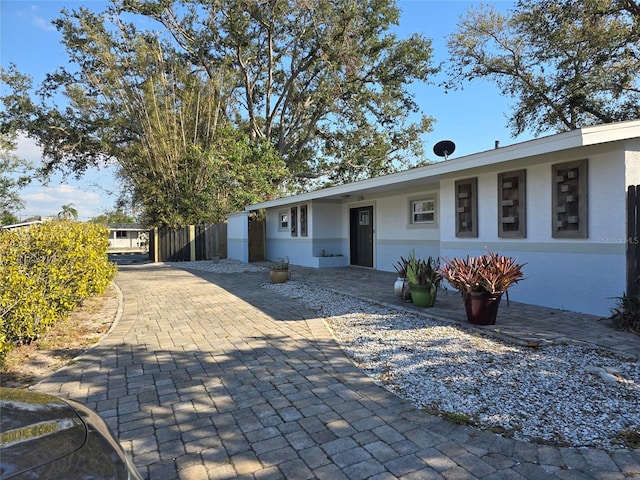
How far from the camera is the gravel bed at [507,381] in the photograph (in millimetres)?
2785

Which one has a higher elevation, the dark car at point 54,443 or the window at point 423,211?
the window at point 423,211

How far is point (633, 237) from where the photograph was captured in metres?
5.39

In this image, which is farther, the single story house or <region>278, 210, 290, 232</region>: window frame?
<region>278, 210, 290, 232</region>: window frame

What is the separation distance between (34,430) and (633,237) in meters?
6.71

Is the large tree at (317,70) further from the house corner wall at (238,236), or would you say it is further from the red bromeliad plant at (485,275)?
the red bromeliad plant at (485,275)

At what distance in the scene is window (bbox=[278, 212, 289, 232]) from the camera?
1630 centimetres

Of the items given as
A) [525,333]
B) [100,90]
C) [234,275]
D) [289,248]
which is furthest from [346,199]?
[100,90]

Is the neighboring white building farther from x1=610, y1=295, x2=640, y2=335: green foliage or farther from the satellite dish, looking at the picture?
x1=610, y1=295, x2=640, y2=335: green foliage

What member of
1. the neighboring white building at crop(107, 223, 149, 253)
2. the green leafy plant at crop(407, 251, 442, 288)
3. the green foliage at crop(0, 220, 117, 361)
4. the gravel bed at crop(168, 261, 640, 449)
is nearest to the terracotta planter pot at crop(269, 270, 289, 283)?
the green leafy plant at crop(407, 251, 442, 288)

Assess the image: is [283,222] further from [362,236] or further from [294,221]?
[362,236]

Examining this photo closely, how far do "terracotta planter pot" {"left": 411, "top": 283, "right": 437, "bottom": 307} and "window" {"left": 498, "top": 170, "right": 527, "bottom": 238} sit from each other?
1981mm

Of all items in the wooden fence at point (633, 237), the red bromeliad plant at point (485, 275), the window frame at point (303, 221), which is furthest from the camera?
the window frame at point (303, 221)

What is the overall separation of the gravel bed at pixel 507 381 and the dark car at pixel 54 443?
2448mm

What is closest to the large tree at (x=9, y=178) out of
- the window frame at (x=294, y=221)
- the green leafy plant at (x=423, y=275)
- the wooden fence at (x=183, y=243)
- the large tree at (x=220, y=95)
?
Result: the large tree at (x=220, y=95)
